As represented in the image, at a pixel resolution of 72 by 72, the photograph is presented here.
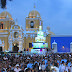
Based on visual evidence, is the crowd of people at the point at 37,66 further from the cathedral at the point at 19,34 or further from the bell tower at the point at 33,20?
the bell tower at the point at 33,20

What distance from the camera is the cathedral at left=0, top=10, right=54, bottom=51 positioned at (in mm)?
39625

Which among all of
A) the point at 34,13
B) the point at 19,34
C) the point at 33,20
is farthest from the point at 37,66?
the point at 34,13

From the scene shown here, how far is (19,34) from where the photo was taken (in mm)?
39688

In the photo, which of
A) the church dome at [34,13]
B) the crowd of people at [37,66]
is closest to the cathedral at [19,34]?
the church dome at [34,13]

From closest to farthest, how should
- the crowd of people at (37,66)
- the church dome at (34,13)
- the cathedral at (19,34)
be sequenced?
the crowd of people at (37,66) < the cathedral at (19,34) < the church dome at (34,13)

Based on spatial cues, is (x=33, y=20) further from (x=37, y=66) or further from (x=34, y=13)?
(x=37, y=66)

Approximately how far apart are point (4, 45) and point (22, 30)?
5.16 meters

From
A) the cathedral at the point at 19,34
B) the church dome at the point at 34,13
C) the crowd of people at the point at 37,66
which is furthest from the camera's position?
the church dome at the point at 34,13

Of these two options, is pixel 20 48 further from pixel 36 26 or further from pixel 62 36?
pixel 62 36

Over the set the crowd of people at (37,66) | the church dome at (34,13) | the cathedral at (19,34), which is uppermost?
the church dome at (34,13)

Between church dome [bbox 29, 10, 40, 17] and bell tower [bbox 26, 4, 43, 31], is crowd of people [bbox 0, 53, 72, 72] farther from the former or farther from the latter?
church dome [bbox 29, 10, 40, 17]

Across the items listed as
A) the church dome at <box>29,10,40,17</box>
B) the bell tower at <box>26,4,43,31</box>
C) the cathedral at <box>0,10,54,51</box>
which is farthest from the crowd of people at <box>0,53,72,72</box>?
the church dome at <box>29,10,40,17</box>

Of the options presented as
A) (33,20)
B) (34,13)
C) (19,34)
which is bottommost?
(19,34)

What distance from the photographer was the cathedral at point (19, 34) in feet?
130
